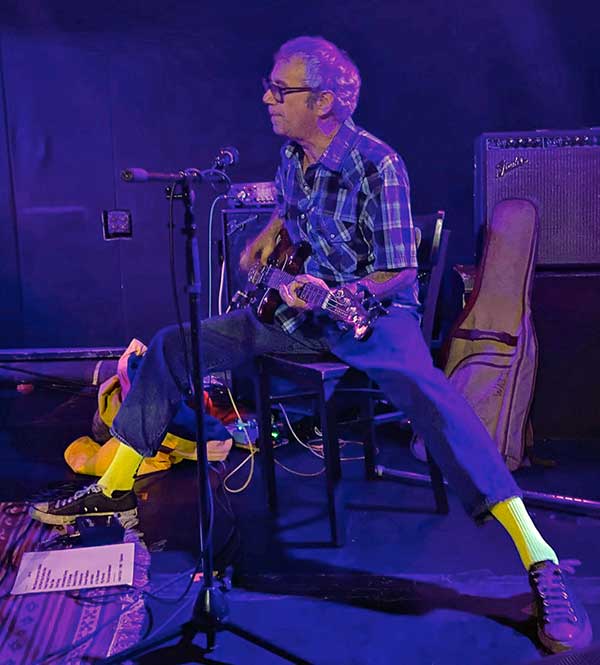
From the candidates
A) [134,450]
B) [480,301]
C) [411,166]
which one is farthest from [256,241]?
[411,166]

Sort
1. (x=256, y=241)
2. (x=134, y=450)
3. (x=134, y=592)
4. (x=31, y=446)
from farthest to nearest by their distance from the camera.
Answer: (x=31, y=446) → (x=256, y=241) → (x=134, y=450) → (x=134, y=592)

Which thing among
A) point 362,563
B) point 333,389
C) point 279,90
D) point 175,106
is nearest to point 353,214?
point 279,90

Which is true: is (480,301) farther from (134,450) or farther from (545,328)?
(134,450)

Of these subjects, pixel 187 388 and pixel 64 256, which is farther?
pixel 64 256

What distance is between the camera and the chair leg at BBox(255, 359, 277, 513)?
2.93 meters

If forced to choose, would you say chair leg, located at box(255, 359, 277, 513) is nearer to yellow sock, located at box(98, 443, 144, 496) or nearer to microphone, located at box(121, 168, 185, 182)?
yellow sock, located at box(98, 443, 144, 496)

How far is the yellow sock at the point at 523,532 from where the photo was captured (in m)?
2.20

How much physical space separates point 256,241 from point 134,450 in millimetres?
848

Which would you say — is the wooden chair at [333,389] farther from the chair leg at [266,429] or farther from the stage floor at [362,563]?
the stage floor at [362,563]

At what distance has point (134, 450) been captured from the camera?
273 cm

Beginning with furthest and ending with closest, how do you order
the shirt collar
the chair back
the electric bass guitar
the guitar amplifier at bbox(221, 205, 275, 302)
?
1. the guitar amplifier at bbox(221, 205, 275, 302)
2. the chair back
3. the shirt collar
4. the electric bass guitar

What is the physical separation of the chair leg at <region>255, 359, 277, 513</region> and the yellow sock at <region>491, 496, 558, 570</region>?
38.8 inches

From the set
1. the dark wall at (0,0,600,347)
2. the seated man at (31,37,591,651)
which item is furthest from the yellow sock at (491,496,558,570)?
the dark wall at (0,0,600,347)

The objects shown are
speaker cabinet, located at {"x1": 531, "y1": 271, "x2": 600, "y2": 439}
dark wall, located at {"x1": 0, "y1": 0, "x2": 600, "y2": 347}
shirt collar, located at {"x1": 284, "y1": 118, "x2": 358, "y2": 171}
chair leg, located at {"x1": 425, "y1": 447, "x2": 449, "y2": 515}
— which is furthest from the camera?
dark wall, located at {"x1": 0, "y1": 0, "x2": 600, "y2": 347}
